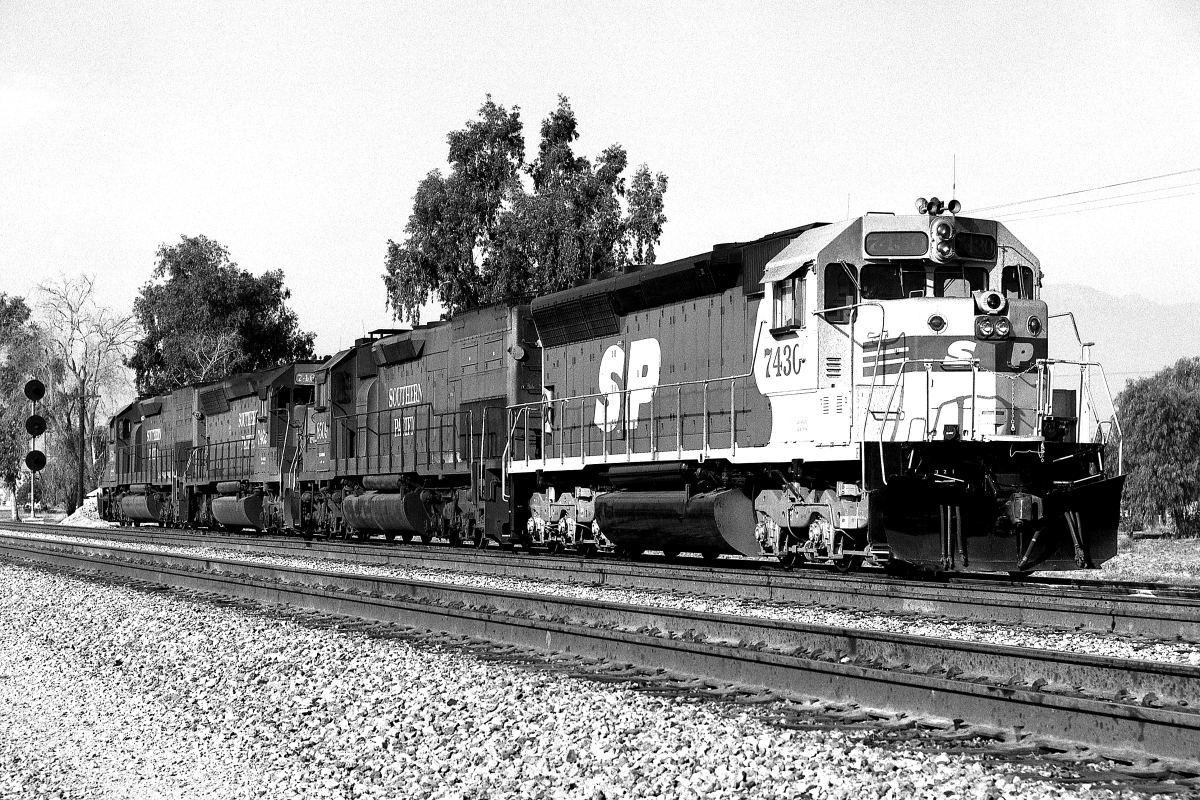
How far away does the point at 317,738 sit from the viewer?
6.03 metres

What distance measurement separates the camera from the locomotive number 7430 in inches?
490

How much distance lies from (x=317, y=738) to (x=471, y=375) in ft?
46.0

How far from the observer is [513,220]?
36.5 m

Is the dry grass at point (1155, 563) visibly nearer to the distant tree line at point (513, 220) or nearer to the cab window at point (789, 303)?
the cab window at point (789, 303)

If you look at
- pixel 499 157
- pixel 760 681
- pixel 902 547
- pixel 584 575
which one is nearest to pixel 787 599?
pixel 902 547

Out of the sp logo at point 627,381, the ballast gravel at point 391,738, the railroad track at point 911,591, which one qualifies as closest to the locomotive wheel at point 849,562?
the railroad track at point 911,591

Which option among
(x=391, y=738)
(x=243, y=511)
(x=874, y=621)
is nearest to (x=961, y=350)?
(x=874, y=621)

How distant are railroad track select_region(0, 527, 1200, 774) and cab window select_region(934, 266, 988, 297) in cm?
481

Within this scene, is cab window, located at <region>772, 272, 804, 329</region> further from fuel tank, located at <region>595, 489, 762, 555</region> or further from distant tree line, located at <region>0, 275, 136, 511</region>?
distant tree line, located at <region>0, 275, 136, 511</region>

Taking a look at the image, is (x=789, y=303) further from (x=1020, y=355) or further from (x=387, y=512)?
(x=387, y=512)

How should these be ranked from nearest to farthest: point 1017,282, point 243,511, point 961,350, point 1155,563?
→ point 961,350 < point 1017,282 < point 1155,563 < point 243,511

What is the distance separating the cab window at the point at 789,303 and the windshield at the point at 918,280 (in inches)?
26.7

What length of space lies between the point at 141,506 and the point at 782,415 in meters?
27.9

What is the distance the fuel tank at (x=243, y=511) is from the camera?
27.7 meters
